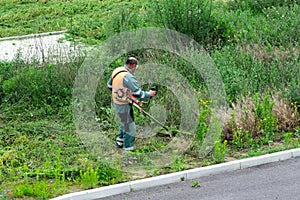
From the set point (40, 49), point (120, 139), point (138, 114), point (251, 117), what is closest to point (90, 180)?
point (120, 139)

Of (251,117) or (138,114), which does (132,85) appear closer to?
(138,114)

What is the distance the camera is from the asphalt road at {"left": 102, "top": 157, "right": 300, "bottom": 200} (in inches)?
366

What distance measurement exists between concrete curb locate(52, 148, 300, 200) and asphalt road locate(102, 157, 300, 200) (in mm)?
86

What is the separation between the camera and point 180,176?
9.98 meters

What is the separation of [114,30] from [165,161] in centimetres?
630

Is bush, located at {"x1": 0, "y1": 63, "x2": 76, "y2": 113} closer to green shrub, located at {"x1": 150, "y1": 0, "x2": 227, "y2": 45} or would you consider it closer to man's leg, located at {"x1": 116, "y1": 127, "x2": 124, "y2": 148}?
man's leg, located at {"x1": 116, "y1": 127, "x2": 124, "y2": 148}

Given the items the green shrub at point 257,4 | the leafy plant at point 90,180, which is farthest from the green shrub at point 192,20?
the leafy plant at point 90,180

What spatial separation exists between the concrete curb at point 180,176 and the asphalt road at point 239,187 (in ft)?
0.28

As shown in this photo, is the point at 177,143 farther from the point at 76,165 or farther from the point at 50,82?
the point at 50,82

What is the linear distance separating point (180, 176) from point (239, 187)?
95cm

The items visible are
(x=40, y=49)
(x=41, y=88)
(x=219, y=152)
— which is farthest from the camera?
(x=40, y=49)

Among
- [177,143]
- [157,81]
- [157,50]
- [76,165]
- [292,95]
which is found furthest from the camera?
[157,50]

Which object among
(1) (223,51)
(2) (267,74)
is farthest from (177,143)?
(1) (223,51)

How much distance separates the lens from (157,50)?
47.5 ft
